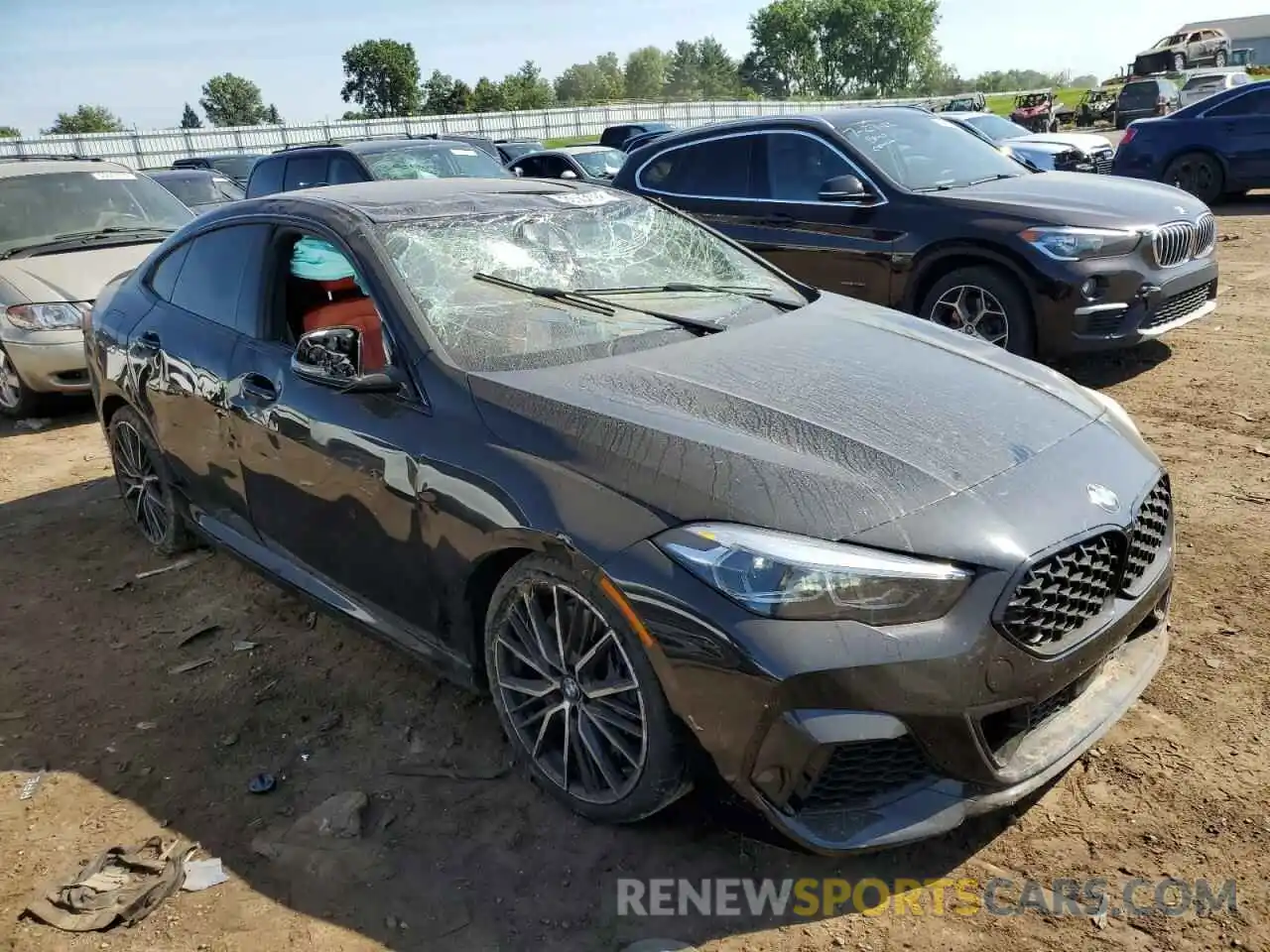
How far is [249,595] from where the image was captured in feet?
14.5

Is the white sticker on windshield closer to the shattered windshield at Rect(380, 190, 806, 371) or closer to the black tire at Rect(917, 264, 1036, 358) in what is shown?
the shattered windshield at Rect(380, 190, 806, 371)

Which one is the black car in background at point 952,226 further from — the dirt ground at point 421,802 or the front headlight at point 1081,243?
the dirt ground at point 421,802

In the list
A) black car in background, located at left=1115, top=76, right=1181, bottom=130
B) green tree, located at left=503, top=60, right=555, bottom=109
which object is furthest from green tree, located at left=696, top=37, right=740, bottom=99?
black car in background, located at left=1115, top=76, right=1181, bottom=130

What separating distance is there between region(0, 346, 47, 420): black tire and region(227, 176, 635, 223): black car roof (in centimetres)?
421

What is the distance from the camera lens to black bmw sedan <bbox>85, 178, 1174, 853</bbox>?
2260mm

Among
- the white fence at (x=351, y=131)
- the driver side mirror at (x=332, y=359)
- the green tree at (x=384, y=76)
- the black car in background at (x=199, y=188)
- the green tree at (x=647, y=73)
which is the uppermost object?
the green tree at (x=647, y=73)

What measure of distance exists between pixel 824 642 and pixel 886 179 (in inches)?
204

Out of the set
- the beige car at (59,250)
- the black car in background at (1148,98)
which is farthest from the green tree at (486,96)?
the beige car at (59,250)

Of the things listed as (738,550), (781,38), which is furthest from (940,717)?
(781,38)

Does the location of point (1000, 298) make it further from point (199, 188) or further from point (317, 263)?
point (199, 188)

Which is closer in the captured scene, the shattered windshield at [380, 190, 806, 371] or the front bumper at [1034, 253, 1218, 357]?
the shattered windshield at [380, 190, 806, 371]

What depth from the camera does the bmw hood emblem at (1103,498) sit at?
2545mm

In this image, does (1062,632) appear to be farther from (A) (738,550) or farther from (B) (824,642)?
(A) (738,550)

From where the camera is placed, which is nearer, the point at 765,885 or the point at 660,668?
the point at 660,668
